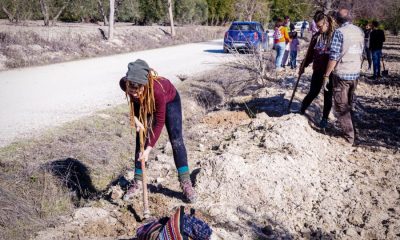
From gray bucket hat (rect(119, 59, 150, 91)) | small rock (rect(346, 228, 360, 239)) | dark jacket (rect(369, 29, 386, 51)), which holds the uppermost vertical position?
dark jacket (rect(369, 29, 386, 51))

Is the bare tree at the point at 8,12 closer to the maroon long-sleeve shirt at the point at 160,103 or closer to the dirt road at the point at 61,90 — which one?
the dirt road at the point at 61,90

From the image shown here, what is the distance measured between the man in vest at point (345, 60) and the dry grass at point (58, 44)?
421 inches

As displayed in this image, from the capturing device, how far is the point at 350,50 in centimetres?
520

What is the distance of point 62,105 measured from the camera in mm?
7980

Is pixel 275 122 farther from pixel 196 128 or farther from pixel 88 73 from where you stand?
pixel 88 73

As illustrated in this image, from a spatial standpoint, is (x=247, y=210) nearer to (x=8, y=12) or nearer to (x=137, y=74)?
(x=137, y=74)

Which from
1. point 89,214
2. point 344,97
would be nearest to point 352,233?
point 344,97

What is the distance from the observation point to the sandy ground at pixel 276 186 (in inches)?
145

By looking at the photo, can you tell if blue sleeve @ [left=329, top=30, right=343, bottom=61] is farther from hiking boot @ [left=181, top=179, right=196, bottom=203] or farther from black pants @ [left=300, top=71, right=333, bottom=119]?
hiking boot @ [left=181, top=179, right=196, bottom=203]

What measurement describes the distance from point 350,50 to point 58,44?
508 inches

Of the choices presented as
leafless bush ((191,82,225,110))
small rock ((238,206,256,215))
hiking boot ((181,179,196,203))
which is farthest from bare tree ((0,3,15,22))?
small rock ((238,206,256,215))

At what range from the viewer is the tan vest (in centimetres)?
515

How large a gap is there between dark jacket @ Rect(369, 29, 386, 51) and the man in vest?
714 cm

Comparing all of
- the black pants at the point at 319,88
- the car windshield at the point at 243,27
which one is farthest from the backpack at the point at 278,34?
the car windshield at the point at 243,27
